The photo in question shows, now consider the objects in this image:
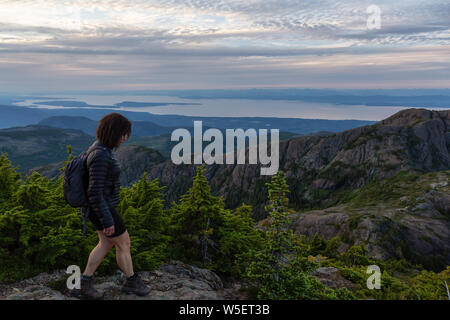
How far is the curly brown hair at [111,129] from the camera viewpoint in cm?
657

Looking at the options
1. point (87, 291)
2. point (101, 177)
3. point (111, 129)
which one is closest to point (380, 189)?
point (87, 291)

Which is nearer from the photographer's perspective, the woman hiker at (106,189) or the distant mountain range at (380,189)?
the woman hiker at (106,189)

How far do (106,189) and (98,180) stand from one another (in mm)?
417

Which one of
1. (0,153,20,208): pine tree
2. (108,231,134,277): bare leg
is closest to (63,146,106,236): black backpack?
(108,231,134,277): bare leg

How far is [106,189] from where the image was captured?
6684mm

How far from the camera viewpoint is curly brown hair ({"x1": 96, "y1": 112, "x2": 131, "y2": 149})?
6566 mm

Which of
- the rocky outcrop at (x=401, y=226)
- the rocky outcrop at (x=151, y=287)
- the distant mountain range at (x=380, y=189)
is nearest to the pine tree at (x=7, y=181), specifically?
the rocky outcrop at (x=151, y=287)

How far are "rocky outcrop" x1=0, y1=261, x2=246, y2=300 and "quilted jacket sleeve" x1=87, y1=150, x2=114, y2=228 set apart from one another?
2715 mm

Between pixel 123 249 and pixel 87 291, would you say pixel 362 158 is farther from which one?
pixel 87 291

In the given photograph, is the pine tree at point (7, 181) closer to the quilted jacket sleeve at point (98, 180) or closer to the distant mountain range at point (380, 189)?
the quilted jacket sleeve at point (98, 180)

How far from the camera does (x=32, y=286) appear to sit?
824cm

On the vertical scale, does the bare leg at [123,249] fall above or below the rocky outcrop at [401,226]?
above
